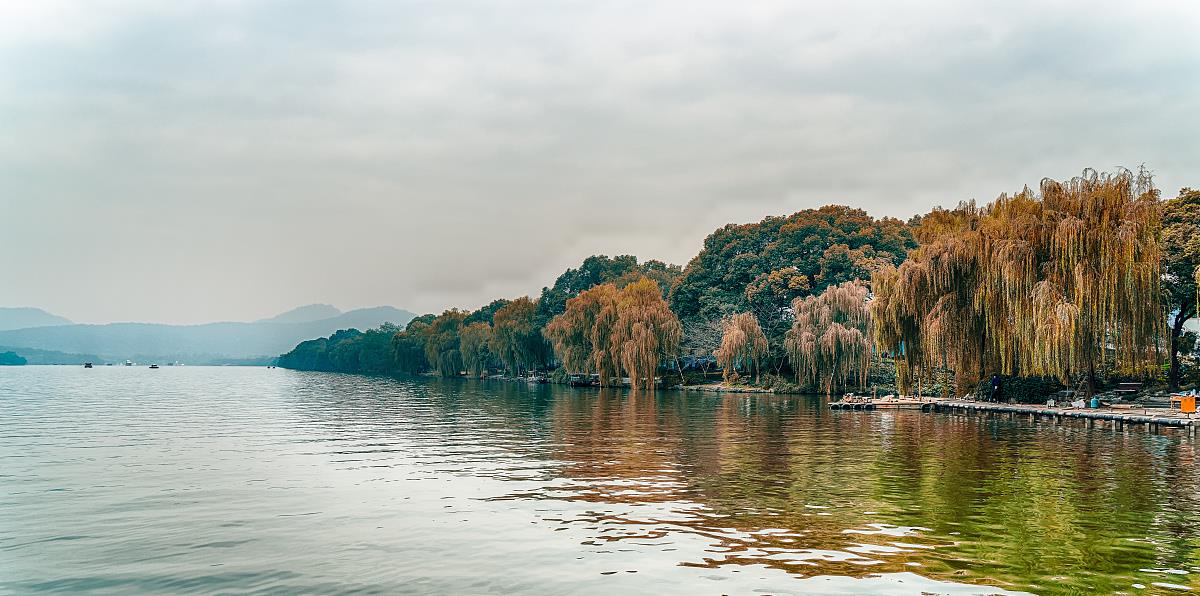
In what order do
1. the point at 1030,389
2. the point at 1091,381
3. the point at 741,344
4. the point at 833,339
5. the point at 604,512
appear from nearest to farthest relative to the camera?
1. the point at 604,512
2. the point at 1091,381
3. the point at 1030,389
4. the point at 833,339
5. the point at 741,344

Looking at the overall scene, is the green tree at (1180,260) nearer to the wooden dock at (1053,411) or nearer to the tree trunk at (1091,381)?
the tree trunk at (1091,381)

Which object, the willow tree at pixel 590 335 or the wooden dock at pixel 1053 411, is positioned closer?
the wooden dock at pixel 1053 411

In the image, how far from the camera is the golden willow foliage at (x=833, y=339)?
2172 inches

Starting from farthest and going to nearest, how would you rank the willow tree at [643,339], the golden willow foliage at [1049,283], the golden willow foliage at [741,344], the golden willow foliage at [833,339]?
1. the willow tree at [643,339]
2. the golden willow foliage at [741,344]
3. the golden willow foliage at [833,339]
4. the golden willow foliage at [1049,283]

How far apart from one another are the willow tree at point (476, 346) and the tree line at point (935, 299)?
43.7ft

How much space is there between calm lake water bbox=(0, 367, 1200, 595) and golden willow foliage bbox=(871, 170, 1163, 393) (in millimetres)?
5487

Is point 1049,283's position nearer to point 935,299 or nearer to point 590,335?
point 935,299

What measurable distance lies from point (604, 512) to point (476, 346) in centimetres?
9707

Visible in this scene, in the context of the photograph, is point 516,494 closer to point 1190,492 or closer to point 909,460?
point 909,460

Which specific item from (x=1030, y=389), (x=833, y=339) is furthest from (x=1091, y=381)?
(x=833, y=339)

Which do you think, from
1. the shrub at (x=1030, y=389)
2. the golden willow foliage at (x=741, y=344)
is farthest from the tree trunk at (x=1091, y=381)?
the golden willow foliage at (x=741, y=344)

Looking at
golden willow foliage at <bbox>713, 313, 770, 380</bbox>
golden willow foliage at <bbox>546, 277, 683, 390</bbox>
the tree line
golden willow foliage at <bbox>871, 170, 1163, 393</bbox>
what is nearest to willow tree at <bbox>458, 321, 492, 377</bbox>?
the tree line

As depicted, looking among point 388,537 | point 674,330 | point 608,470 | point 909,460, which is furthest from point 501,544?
point 674,330

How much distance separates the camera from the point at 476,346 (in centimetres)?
11069
